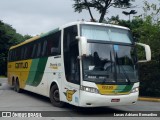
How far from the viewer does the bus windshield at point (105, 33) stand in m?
12.6

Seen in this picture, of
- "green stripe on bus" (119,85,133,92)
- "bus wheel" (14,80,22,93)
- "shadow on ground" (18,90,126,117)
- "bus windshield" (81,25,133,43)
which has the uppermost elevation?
"bus windshield" (81,25,133,43)

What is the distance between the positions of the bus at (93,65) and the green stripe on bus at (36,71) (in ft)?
4.81

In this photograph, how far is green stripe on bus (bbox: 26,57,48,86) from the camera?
16.5m

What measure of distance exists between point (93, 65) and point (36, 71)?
20.0ft

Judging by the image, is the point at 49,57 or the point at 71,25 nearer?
the point at 71,25

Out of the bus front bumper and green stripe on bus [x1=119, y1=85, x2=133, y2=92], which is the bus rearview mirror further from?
green stripe on bus [x1=119, y1=85, x2=133, y2=92]

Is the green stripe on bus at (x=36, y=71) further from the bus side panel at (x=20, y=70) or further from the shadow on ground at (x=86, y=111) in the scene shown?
the shadow on ground at (x=86, y=111)

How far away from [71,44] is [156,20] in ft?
33.5

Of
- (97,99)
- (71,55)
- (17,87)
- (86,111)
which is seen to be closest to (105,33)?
(71,55)

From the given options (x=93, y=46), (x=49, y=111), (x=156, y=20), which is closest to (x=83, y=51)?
(x=93, y=46)

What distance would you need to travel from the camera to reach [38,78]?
1720 cm

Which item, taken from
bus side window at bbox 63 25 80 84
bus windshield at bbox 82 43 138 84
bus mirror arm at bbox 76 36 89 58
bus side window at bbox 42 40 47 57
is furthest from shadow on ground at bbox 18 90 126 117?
bus side window at bbox 42 40 47 57

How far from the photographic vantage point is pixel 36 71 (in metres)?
17.6

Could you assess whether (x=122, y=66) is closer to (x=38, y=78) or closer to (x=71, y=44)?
(x=71, y=44)
